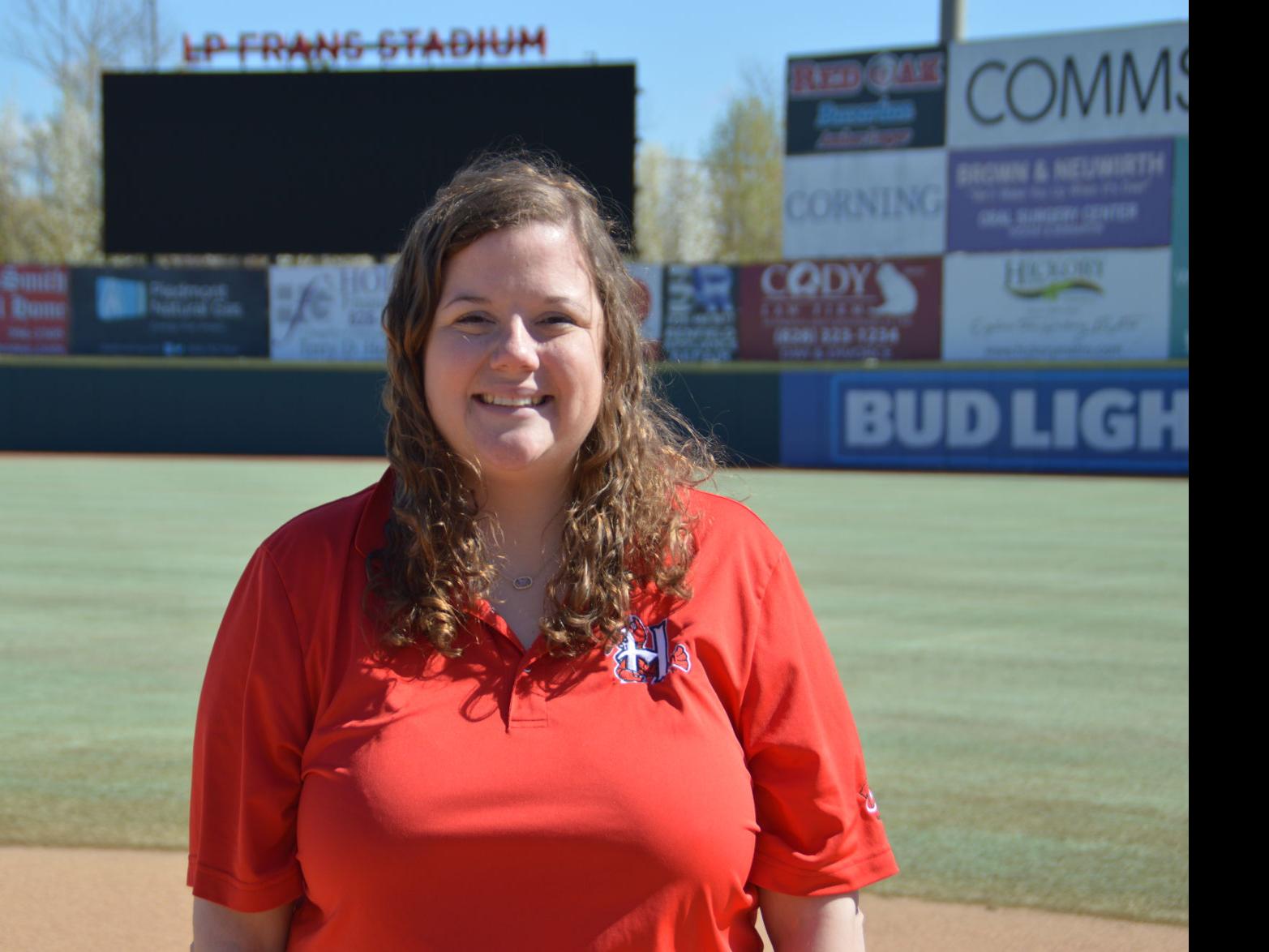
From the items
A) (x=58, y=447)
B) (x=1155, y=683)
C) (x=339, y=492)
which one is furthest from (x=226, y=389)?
(x=1155, y=683)

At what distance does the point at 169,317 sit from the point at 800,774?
95.3ft

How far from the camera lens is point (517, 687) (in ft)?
6.31

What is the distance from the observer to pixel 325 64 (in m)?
30.9

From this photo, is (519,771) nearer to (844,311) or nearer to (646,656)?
(646,656)

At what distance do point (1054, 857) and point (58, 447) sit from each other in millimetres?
26894

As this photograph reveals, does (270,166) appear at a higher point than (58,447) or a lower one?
higher

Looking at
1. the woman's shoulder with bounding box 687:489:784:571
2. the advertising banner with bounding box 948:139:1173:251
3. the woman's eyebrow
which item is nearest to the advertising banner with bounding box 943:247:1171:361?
the advertising banner with bounding box 948:139:1173:251

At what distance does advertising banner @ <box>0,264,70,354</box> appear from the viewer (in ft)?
95.9

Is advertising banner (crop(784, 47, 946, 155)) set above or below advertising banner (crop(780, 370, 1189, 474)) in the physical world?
above

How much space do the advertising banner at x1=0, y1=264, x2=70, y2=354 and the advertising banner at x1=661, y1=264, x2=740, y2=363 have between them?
1204 cm

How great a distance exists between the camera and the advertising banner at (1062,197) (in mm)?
26672

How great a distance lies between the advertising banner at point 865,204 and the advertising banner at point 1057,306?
4.40 feet

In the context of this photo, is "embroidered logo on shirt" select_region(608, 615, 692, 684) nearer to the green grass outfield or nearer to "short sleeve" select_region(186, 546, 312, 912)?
"short sleeve" select_region(186, 546, 312, 912)
